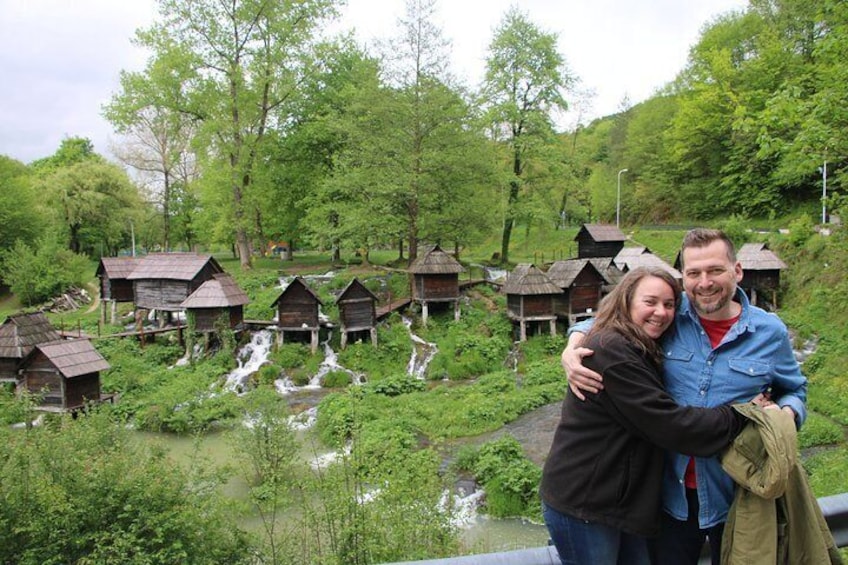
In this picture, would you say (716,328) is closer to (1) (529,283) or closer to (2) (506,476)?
(2) (506,476)

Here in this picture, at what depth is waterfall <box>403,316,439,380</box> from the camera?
20.7 metres

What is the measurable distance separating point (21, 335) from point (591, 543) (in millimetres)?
19534

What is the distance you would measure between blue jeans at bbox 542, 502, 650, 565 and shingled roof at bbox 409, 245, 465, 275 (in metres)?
20.4

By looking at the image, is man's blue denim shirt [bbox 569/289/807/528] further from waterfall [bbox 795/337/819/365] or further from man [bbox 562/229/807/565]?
waterfall [bbox 795/337/819/365]

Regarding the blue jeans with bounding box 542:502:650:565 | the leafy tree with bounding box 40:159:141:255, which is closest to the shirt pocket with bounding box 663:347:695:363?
the blue jeans with bounding box 542:502:650:565

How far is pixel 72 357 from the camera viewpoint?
52.7ft

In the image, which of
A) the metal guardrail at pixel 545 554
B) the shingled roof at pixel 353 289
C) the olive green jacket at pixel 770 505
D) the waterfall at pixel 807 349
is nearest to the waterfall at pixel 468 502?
the metal guardrail at pixel 545 554

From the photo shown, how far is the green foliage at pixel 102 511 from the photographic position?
544 centimetres

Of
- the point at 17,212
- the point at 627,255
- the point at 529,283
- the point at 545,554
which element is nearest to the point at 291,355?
the point at 529,283

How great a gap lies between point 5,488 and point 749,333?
22.1 feet

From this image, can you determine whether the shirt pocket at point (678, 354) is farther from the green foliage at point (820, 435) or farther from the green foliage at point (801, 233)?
the green foliage at point (801, 233)

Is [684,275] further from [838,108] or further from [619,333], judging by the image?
[838,108]

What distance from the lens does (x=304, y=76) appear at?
32.2 m

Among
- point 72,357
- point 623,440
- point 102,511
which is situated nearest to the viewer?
point 623,440
